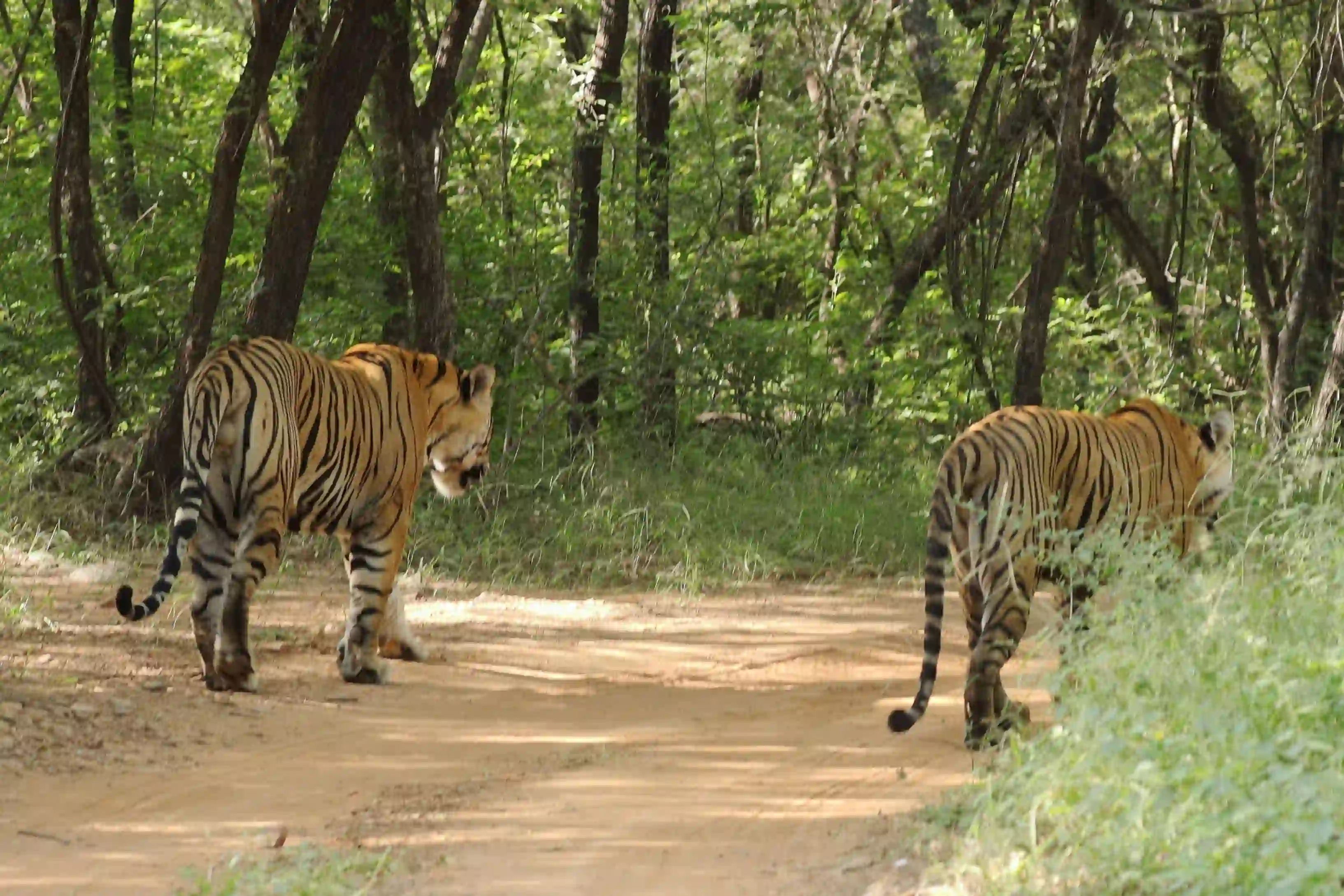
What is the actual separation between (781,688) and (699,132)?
761 centimetres

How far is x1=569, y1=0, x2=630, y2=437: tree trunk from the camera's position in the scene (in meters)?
13.3

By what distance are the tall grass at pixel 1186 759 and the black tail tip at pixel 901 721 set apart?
0.64 m

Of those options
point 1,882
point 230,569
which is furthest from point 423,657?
point 1,882

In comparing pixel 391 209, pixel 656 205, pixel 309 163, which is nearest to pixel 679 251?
pixel 656 205

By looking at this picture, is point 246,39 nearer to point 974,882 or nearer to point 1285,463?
point 1285,463

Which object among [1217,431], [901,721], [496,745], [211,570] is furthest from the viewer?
[1217,431]

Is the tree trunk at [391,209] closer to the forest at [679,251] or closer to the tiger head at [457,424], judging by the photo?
the forest at [679,251]

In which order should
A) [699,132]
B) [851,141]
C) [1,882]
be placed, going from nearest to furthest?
[1,882] → [699,132] → [851,141]

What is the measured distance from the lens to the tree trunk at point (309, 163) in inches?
421

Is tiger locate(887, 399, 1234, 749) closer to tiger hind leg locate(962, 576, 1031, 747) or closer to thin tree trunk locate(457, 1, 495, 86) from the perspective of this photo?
tiger hind leg locate(962, 576, 1031, 747)

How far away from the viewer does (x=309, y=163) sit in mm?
10820

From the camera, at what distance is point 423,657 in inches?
329

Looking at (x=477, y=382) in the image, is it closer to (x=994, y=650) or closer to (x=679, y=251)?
(x=994, y=650)

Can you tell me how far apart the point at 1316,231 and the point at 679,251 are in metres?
4.86
